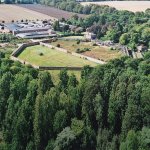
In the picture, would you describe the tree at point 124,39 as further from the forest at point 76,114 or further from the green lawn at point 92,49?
the forest at point 76,114

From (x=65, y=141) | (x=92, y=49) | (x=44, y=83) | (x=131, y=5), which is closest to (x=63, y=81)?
(x=44, y=83)

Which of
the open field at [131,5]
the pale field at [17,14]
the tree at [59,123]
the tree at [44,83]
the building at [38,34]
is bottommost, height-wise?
the building at [38,34]

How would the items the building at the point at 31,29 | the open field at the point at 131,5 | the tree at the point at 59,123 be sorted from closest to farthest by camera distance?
1. the tree at the point at 59,123
2. the building at the point at 31,29
3. the open field at the point at 131,5

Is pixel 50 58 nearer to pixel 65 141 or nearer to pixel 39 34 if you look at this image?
pixel 39 34

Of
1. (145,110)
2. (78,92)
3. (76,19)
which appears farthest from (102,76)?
(76,19)

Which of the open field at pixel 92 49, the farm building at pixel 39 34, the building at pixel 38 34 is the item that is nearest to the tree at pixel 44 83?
the open field at pixel 92 49

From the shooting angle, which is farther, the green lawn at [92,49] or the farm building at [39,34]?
the farm building at [39,34]
